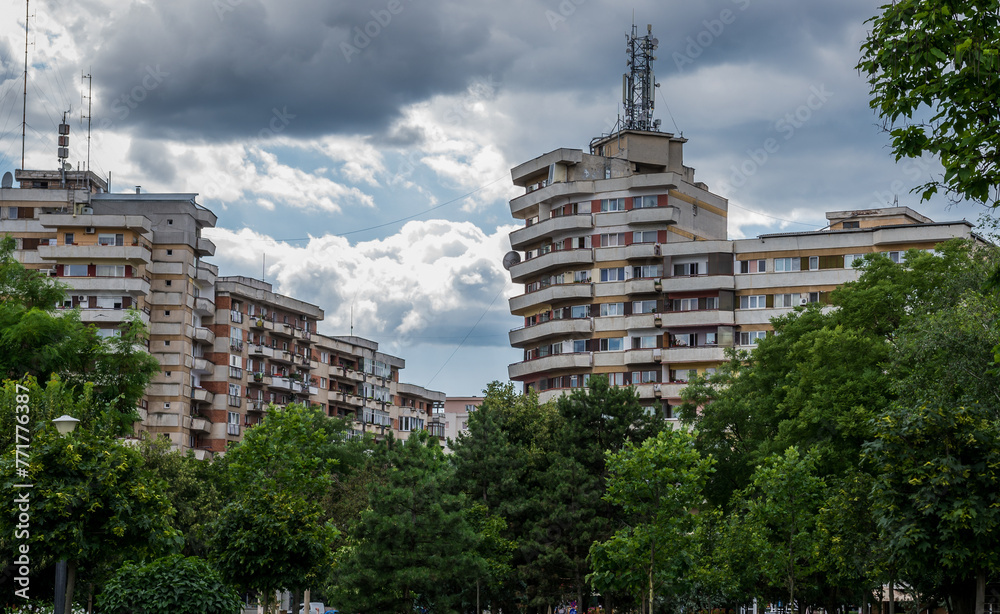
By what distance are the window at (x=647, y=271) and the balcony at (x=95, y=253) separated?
38.5 m

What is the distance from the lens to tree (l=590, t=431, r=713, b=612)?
42.8 metres

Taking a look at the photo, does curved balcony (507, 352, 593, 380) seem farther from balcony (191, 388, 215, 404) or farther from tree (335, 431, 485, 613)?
tree (335, 431, 485, 613)

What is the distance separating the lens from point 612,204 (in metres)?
95.6

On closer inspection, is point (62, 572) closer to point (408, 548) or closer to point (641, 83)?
point (408, 548)

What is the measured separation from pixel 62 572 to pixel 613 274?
7228 cm

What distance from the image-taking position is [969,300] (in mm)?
36938

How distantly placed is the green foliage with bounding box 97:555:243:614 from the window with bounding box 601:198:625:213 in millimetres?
70537

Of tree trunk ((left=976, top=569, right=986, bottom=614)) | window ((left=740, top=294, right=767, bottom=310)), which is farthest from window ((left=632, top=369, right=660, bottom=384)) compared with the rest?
tree trunk ((left=976, top=569, right=986, bottom=614))

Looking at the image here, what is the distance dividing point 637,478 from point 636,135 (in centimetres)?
5937

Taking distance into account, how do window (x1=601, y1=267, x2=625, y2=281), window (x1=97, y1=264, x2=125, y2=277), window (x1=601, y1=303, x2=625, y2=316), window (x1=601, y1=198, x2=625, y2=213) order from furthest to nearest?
window (x1=601, y1=198, x2=625, y2=213) < window (x1=601, y1=267, x2=625, y2=281) < window (x1=601, y1=303, x2=625, y2=316) < window (x1=97, y1=264, x2=125, y2=277)

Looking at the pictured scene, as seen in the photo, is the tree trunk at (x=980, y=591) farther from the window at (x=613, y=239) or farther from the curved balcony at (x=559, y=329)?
the window at (x=613, y=239)

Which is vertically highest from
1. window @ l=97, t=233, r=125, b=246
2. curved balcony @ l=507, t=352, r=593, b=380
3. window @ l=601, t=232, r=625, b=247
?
window @ l=601, t=232, r=625, b=247

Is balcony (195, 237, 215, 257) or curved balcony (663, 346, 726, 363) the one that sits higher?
balcony (195, 237, 215, 257)

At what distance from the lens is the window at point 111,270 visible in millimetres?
91750
